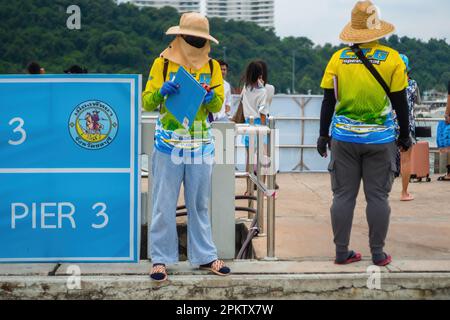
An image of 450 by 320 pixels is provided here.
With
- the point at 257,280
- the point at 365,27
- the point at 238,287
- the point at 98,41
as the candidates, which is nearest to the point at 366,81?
the point at 365,27

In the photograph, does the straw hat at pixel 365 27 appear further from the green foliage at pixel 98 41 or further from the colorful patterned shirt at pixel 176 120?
the green foliage at pixel 98 41

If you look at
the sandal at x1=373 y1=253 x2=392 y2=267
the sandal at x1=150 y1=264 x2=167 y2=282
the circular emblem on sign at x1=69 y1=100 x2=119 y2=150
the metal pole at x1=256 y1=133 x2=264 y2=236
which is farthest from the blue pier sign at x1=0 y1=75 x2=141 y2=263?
the sandal at x1=373 y1=253 x2=392 y2=267

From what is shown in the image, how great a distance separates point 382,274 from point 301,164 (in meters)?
7.97

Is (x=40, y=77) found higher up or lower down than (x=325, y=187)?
higher up

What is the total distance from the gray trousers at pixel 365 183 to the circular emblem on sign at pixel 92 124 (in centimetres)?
158

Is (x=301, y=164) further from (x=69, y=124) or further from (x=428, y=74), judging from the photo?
(x=428, y=74)

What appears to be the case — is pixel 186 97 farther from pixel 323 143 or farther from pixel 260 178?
pixel 260 178

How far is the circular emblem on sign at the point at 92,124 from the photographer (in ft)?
16.2

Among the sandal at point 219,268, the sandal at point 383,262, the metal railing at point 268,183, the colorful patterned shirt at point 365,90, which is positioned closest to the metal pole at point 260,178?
the metal railing at point 268,183

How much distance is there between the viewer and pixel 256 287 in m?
4.69

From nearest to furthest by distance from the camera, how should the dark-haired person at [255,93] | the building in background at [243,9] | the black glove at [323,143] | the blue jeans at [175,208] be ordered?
the blue jeans at [175,208] < the black glove at [323,143] < the dark-haired person at [255,93] < the building in background at [243,9]

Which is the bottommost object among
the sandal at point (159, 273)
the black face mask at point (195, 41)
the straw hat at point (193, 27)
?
the sandal at point (159, 273)

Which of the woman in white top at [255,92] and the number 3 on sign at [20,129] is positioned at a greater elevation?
the woman in white top at [255,92]
